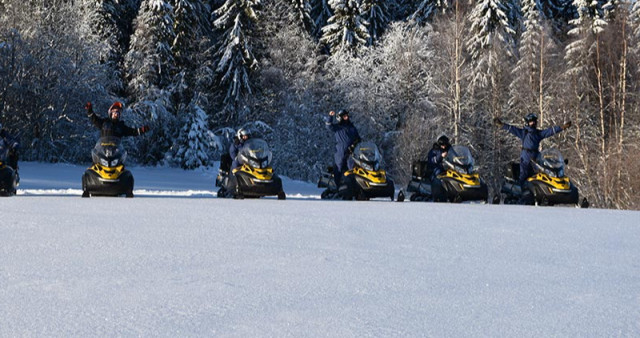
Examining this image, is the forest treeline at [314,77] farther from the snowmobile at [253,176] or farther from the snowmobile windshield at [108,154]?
the snowmobile windshield at [108,154]

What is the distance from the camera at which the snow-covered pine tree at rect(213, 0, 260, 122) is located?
35375 millimetres

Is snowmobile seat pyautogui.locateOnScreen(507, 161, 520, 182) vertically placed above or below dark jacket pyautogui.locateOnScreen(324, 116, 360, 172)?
below

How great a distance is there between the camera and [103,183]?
1192 centimetres

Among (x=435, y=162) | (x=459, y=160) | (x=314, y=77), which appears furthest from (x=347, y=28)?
(x=459, y=160)

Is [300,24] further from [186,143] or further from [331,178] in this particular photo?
[331,178]

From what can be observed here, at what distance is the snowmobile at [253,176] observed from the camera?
12.7 m

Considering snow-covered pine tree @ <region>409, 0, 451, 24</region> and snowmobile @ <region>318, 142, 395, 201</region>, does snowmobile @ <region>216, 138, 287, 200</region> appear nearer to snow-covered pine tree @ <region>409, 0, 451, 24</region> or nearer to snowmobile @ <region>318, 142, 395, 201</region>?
snowmobile @ <region>318, 142, 395, 201</region>

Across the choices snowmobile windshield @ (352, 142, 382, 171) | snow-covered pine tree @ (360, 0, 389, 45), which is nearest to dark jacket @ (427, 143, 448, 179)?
Result: snowmobile windshield @ (352, 142, 382, 171)

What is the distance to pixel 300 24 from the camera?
4138 centimetres

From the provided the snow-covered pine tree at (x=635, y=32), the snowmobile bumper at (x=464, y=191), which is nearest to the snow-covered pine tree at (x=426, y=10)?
the snow-covered pine tree at (x=635, y=32)

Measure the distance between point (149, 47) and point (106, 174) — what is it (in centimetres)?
2411

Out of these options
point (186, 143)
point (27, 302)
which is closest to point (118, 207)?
point (27, 302)

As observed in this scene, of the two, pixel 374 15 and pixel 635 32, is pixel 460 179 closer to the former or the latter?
pixel 635 32

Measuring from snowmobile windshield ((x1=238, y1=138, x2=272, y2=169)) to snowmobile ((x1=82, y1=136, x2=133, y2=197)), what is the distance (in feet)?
6.43
